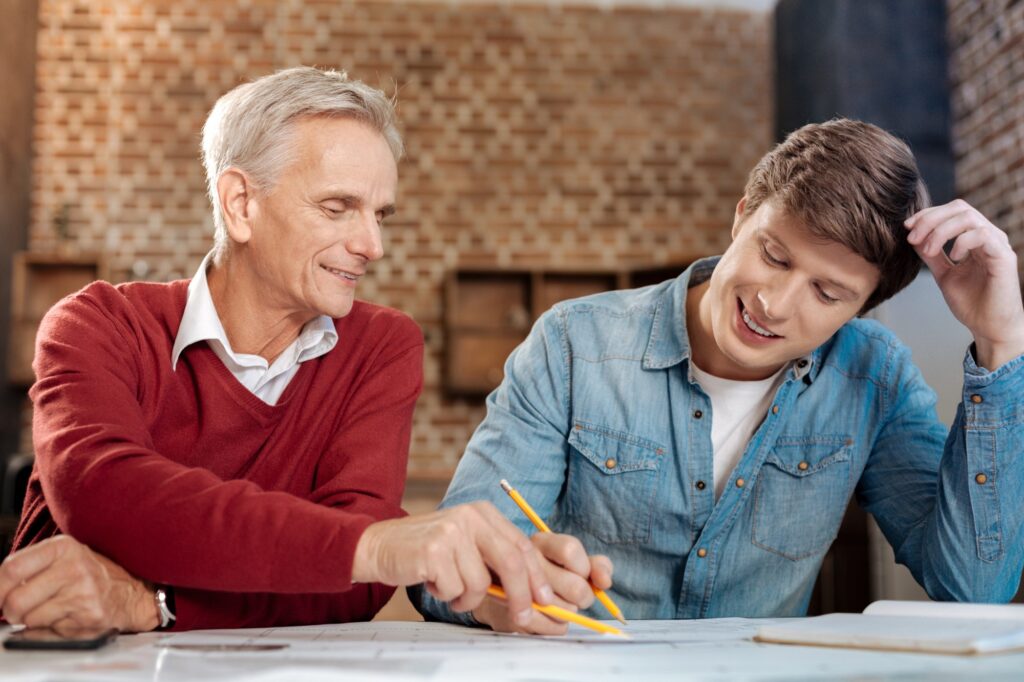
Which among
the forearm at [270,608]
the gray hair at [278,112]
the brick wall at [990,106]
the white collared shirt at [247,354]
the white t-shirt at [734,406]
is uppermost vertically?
the brick wall at [990,106]

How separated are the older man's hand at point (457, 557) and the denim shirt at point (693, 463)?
1.53ft

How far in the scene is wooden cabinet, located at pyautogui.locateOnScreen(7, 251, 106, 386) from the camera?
507 cm

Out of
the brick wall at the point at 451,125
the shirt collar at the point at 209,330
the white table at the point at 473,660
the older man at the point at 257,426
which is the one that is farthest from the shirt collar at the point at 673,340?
the brick wall at the point at 451,125

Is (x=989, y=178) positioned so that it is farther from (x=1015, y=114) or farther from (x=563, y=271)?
(x=563, y=271)

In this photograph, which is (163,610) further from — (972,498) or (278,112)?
(972,498)

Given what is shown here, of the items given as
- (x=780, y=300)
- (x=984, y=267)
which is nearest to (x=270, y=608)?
(x=780, y=300)

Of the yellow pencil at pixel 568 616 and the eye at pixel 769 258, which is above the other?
the eye at pixel 769 258

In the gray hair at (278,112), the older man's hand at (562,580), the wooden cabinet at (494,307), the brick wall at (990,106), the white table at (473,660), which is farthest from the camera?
the wooden cabinet at (494,307)

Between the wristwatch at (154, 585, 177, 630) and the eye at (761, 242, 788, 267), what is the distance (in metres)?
1.01

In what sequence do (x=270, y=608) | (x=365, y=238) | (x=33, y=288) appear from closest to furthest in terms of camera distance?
(x=270, y=608) < (x=365, y=238) < (x=33, y=288)

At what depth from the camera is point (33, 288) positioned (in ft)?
16.9

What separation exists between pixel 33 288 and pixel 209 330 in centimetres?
→ 403

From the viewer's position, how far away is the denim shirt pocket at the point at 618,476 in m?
1.74

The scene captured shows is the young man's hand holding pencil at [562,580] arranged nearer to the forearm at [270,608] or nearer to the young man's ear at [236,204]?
the forearm at [270,608]
